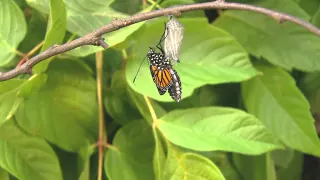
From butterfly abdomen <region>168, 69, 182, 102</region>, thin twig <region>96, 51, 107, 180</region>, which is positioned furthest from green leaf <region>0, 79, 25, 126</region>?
butterfly abdomen <region>168, 69, 182, 102</region>

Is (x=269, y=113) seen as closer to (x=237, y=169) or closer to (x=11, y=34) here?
(x=237, y=169)

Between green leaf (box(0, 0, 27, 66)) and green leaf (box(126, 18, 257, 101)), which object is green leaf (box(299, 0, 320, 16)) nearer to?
green leaf (box(126, 18, 257, 101))

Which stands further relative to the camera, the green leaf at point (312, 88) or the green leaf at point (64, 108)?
the green leaf at point (312, 88)

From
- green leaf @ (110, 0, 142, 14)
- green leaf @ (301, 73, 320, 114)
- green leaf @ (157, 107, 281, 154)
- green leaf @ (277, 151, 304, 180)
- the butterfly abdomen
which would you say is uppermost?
the butterfly abdomen

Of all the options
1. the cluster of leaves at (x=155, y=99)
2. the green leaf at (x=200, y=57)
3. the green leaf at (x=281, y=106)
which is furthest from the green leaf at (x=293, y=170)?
the green leaf at (x=200, y=57)

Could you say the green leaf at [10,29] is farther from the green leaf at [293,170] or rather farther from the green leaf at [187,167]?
the green leaf at [293,170]

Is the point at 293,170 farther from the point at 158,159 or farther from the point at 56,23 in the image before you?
the point at 56,23

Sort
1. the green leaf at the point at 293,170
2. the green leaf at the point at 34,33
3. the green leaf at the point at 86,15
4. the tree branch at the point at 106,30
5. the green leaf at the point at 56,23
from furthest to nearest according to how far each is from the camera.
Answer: the green leaf at the point at 293,170 < the green leaf at the point at 34,33 < the green leaf at the point at 86,15 < the green leaf at the point at 56,23 < the tree branch at the point at 106,30
